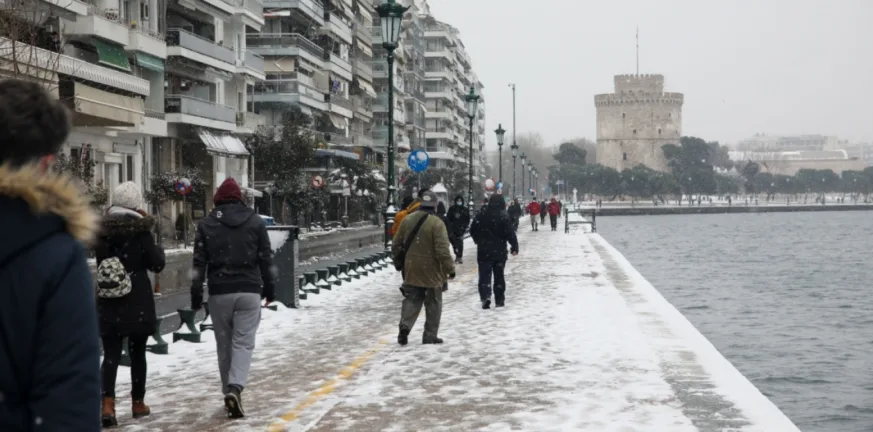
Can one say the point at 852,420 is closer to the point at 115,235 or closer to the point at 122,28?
the point at 115,235

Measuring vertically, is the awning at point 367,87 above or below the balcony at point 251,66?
above

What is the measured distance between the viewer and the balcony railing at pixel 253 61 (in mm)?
52138

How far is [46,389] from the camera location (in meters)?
2.72

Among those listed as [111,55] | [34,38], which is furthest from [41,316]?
[111,55]

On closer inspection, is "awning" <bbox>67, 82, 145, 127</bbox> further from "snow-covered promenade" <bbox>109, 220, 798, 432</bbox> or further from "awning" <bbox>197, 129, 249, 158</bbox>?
"snow-covered promenade" <bbox>109, 220, 798, 432</bbox>

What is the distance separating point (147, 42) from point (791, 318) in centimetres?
2329

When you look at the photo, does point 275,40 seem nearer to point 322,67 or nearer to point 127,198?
point 322,67

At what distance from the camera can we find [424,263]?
11.6m

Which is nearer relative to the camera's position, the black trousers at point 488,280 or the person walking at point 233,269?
the person walking at point 233,269

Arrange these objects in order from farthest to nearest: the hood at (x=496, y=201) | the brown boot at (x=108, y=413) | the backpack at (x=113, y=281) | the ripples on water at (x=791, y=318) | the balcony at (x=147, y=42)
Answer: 1. the balcony at (x=147, y=42)
2. the hood at (x=496, y=201)
3. the ripples on water at (x=791, y=318)
4. the brown boot at (x=108, y=413)
5. the backpack at (x=113, y=281)

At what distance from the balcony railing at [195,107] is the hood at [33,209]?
41312 mm

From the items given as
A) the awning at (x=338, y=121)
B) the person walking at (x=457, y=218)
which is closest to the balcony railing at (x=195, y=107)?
the person walking at (x=457, y=218)

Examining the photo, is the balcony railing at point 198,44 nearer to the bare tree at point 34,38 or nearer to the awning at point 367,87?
the bare tree at point 34,38

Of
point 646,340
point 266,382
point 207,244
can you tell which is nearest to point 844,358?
point 646,340
